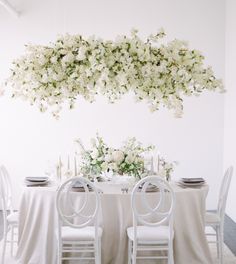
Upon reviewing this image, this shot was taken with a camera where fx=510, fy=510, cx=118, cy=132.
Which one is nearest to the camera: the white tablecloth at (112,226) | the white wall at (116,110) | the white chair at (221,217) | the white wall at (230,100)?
the white tablecloth at (112,226)

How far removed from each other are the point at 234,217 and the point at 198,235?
2.33 m

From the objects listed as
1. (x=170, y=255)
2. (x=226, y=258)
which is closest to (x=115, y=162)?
(x=170, y=255)

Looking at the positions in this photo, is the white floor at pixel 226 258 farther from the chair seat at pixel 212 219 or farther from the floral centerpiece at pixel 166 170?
the floral centerpiece at pixel 166 170

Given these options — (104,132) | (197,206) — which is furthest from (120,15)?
(197,206)

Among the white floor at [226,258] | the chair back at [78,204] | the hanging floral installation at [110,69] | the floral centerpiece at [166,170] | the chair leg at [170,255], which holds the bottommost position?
the white floor at [226,258]

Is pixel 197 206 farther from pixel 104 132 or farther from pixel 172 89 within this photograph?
pixel 104 132

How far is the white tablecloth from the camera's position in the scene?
450 centimetres

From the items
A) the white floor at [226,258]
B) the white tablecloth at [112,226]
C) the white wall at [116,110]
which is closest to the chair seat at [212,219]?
the white tablecloth at [112,226]

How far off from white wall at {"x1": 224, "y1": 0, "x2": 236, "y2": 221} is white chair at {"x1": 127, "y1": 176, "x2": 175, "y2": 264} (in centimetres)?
254

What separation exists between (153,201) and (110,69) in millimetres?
1296

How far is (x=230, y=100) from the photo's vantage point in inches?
275

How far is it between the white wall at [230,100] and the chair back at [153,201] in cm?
250

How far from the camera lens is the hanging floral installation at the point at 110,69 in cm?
375

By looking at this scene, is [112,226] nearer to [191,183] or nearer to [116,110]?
[191,183]
